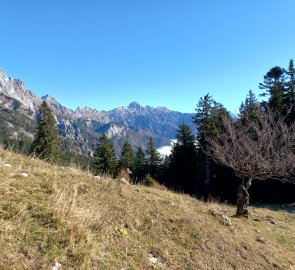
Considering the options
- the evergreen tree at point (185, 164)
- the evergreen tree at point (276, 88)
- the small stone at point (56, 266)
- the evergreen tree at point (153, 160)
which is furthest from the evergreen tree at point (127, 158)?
the small stone at point (56, 266)

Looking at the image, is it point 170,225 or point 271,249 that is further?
point 271,249

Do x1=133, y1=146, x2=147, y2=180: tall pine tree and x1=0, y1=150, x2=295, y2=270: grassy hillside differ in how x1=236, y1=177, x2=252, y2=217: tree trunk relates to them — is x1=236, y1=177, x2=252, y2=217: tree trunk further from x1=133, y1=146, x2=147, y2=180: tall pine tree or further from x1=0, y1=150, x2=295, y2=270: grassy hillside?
x1=133, y1=146, x2=147, y2=180: tall pine tree

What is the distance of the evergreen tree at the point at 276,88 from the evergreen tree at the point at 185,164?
13.1 metres

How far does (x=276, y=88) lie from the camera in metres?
36.6

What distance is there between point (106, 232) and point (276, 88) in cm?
3629

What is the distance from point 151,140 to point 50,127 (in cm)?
2217

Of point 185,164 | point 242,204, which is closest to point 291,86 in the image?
point 185,164

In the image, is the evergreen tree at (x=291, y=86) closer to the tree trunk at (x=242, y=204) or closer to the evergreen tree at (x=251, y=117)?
the evergreen tree at (x=251, y=117)

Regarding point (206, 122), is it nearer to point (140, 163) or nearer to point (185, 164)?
A: point (185, 164)

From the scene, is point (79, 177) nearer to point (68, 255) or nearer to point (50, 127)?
point (68, 255)

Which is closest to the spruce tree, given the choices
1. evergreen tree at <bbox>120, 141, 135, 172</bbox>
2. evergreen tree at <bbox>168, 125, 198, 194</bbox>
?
evergreen tree at <bbox>120, 141, 135, 172</bbox>

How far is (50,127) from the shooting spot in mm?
44844

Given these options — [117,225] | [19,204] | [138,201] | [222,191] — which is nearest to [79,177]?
[138,201]

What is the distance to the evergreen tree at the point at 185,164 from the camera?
44875 millimetres
